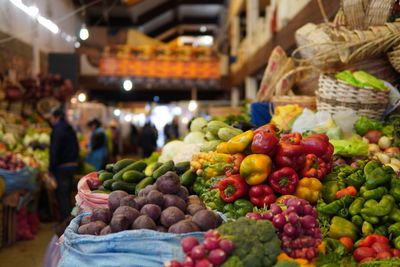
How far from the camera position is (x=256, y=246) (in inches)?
64.0

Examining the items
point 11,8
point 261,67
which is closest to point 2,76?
point 11,8

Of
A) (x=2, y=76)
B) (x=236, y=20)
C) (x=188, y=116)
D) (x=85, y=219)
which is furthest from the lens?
(x=188, y=116)

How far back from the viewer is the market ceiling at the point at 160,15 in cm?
Answer: 1847

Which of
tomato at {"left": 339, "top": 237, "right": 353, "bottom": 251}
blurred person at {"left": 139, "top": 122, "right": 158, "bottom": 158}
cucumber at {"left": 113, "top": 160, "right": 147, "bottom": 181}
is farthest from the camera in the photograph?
blurred person at {"left": 139, "top": 122, "right": 158, "bottom": 158}

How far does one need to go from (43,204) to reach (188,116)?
11473 millimetres

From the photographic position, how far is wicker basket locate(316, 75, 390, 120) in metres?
Result: 3.75

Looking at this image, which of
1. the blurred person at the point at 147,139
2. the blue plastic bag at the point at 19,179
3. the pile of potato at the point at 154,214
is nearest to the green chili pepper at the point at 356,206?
the pile of potato at the point at 154,214

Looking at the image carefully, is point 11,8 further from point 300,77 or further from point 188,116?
point 188,116

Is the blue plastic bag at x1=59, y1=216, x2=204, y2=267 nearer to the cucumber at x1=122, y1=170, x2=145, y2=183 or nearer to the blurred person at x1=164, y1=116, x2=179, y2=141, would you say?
the cucumber at x1=122, y1=170, x2=145, y2=183

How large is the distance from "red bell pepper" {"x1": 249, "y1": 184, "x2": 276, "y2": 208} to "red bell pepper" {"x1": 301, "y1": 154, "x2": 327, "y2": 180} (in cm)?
26

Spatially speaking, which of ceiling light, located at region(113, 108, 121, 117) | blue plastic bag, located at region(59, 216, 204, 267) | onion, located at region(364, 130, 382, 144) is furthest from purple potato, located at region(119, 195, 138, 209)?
ceiling light, located at region(113, 108, 121, 117)

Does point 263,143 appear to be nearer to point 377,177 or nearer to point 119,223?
point 377,177

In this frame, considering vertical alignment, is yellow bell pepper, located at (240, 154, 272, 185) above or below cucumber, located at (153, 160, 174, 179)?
above

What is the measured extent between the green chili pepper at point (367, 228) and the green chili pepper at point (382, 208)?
55 millimetres
